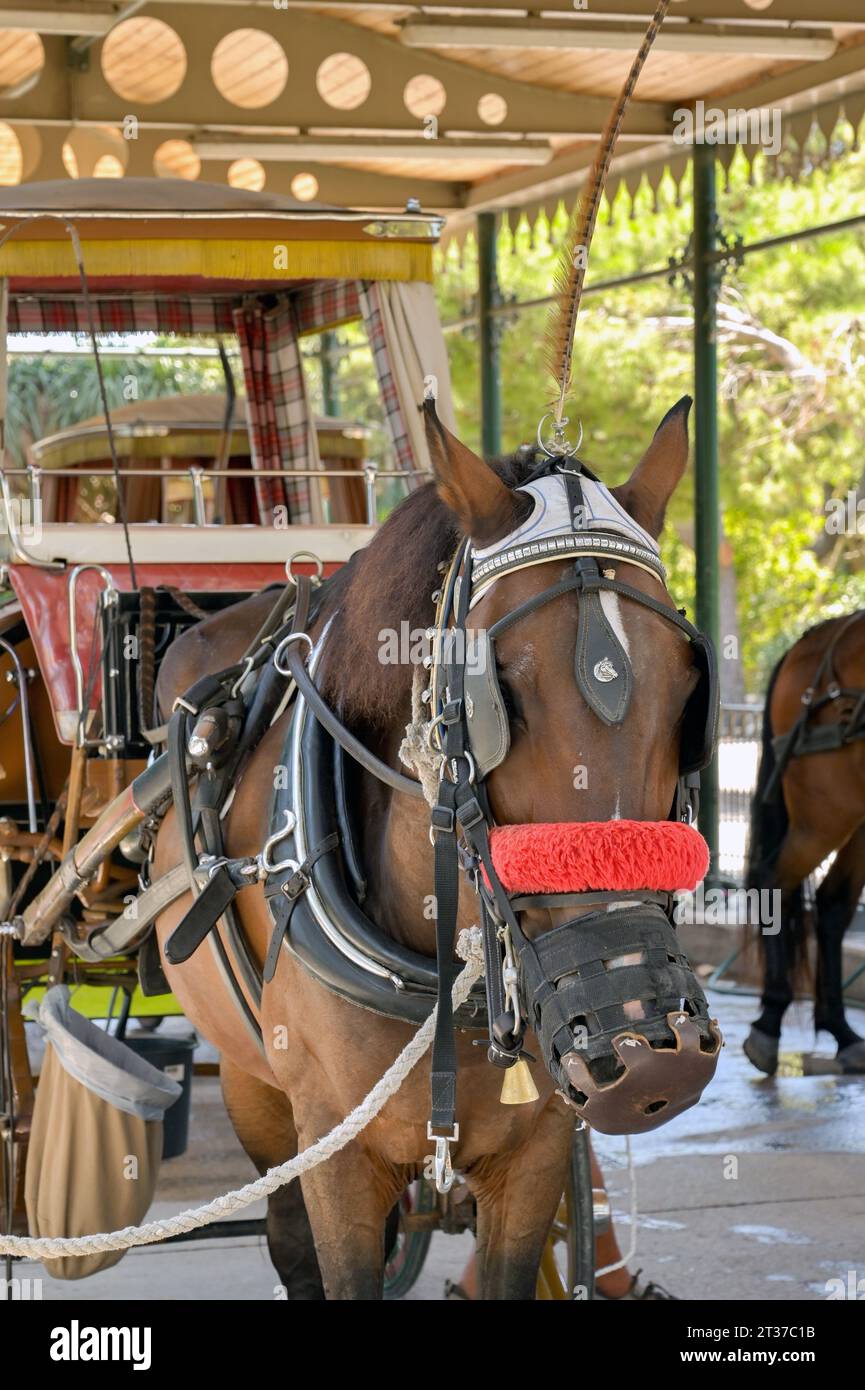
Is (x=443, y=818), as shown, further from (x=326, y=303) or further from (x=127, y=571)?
(x=326, y=303)

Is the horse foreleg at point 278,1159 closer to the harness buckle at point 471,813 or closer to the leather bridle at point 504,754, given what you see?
the leather bridle at point 504,754

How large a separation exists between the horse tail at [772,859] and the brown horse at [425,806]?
4524 millimetres

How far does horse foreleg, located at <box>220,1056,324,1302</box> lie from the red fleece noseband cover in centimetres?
177

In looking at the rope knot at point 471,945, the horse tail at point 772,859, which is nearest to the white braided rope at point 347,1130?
the rope knot at point 471,945

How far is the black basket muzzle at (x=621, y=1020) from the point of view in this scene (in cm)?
194

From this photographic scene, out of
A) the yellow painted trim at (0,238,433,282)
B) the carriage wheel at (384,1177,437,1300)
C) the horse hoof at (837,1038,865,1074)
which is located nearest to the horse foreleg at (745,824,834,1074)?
the horse hoof at (837,1038,865,1074)

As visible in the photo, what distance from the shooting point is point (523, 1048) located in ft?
7.19

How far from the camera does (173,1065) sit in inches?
216

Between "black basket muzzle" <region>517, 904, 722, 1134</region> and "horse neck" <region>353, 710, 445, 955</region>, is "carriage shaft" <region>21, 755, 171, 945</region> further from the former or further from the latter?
"black basket muzzle" <region>517, 904, 722, 1134</region>

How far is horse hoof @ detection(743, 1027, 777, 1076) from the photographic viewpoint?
277 inches

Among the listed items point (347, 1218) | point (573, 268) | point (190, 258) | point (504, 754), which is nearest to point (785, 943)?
point (190, 258)

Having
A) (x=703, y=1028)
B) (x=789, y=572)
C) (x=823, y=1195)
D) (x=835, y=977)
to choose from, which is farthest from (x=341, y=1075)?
(x=789, y=572)

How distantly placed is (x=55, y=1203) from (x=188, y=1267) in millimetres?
1332
